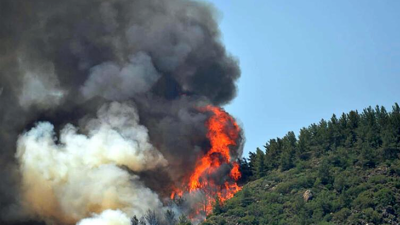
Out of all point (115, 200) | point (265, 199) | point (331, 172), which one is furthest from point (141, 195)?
point (331, 172)

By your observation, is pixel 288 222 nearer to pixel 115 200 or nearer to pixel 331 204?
pixel 331 204

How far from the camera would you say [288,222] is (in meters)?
181

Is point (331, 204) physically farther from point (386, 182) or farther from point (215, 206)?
point (215, 206)

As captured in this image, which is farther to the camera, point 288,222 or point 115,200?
point 115,200

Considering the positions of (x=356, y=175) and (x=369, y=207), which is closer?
(x=369, y=207)

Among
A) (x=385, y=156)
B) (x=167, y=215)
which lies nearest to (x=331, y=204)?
(x=385, y=156)

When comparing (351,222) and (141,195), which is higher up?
(141,195)

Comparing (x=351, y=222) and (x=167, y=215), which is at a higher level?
(x=167, y=215)

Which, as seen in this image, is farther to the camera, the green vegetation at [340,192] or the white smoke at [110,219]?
the white smoke at [110,219]

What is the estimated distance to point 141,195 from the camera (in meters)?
199

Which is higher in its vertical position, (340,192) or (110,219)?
(110,219)

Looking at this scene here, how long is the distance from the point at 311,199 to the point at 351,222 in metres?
12.7

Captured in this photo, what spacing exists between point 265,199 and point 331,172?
1392 cm

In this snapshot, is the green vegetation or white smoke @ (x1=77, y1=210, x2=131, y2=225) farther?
white smoke @ (x1=77, y1=210, x2=131, y2=225)
